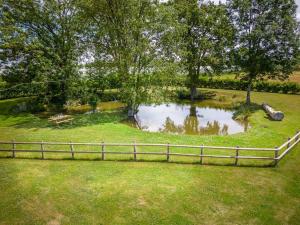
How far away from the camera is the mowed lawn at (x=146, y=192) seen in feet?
35.0

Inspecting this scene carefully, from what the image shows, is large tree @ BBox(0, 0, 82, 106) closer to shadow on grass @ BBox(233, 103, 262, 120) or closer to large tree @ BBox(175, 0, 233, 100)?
large tree @ BBox(175, 0, 233, 100)

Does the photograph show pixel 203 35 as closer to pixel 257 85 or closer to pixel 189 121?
pixel 257 85

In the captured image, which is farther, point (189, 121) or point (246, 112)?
point (246, 112)

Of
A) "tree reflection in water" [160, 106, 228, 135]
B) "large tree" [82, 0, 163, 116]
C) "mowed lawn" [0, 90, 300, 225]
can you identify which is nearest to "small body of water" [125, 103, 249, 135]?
"tree reflection in water" [160, 106, 228, 135]

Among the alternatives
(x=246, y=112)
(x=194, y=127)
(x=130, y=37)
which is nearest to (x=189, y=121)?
(x=194, y=127)

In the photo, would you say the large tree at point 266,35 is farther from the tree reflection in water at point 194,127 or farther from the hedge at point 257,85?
the hedge at point 257,85

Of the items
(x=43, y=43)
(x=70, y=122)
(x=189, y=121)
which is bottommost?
(x=189, y=121)

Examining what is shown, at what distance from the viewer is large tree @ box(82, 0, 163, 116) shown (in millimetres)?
27469

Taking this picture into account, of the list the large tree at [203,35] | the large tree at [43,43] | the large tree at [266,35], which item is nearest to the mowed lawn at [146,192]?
the large tree at [43,43]

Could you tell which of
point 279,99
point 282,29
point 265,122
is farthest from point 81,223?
point 279,99

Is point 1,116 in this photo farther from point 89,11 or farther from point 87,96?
point 89,11

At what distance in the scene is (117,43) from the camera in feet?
96.7

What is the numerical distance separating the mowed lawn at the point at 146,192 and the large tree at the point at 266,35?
17602 millimetres

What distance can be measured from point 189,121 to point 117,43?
40.3 feet
